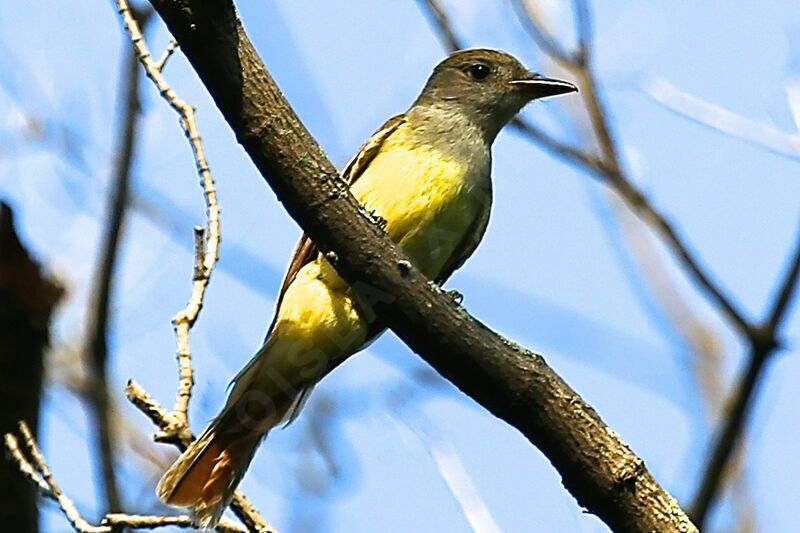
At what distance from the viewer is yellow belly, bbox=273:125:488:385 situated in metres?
4.94

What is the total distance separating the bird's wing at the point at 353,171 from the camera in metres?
5.08

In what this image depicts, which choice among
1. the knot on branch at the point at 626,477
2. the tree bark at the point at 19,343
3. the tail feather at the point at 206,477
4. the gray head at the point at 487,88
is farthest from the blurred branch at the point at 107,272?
the knot on branch at the point at 626,477

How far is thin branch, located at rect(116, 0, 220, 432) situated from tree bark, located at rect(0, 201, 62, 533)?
2.48 ft

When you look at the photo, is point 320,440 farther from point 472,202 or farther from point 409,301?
point 409,301

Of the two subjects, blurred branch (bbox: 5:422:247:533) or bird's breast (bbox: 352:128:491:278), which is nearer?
blurred branch (bbox: 5:422:247:533)

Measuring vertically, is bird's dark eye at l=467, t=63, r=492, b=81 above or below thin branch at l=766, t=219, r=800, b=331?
above

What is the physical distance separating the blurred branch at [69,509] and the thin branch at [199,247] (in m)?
0.29

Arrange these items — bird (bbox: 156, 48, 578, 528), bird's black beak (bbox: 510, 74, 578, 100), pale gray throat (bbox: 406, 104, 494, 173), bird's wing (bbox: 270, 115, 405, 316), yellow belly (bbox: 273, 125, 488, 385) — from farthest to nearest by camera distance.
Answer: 1. bird's black beak (bbox: 510, 74, 578, 100)
2. pale gray throat (bbox: 406, 104, 494, 173)
3. bird's wing (bbox: 270, 115, 405, 316)
4. yellow belly (bbox: 273, 125, 488, 385)
5. bird (bbox: 156, 48, 578, 528)

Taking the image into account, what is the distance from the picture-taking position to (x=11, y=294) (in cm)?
475

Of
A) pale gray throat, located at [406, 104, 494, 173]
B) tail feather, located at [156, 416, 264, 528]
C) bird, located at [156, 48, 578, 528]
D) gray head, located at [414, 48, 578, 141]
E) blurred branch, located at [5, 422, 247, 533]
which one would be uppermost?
gray head, located at [414, 48, 578, 141]

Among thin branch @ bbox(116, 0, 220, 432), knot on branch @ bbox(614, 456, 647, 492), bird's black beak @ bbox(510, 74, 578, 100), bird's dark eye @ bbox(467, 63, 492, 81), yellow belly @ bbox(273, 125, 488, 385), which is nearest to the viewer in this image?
knot on branch @ bbox(614, 456, 647, 492)

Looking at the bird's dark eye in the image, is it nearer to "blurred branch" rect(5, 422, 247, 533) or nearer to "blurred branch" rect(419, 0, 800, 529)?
"blurred branch" rect(419, 0, 800, 529)

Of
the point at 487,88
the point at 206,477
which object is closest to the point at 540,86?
the point at 487,88

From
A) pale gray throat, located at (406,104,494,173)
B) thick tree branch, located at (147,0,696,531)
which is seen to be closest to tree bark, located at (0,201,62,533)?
thick tree branch, located at (147,0,696,531)
